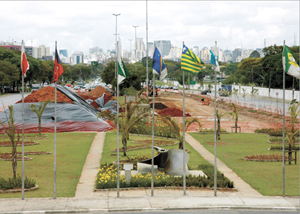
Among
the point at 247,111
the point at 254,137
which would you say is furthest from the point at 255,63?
the point at 254,137

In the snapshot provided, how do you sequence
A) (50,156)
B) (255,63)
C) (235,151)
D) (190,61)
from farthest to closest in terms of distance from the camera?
(255,63)
(235,151)
(50,156)
(190,61)

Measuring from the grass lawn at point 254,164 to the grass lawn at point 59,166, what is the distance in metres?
8.49

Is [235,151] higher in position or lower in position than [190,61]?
lower

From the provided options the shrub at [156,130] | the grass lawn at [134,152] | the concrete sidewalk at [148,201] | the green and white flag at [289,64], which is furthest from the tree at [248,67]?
the concrete sidewalk at [148,201]

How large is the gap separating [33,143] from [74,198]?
54.8 ft

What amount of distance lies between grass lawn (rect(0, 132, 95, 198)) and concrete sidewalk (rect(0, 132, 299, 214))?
874 millimetres

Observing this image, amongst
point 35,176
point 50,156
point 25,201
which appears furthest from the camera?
point 50,156

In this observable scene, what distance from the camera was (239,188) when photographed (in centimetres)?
2005

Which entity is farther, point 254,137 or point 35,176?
point 254,137

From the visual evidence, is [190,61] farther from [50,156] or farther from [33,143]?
[33,143]

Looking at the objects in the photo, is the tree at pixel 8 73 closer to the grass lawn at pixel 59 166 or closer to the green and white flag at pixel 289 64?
the grass lawn at pixel 59 166

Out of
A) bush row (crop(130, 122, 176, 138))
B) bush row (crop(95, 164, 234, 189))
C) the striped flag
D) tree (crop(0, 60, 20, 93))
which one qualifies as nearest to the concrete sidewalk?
bush row (crop(95, 164, 234, 189))

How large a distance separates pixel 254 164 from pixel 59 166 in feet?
36.4

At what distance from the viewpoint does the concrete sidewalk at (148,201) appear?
16297mm
